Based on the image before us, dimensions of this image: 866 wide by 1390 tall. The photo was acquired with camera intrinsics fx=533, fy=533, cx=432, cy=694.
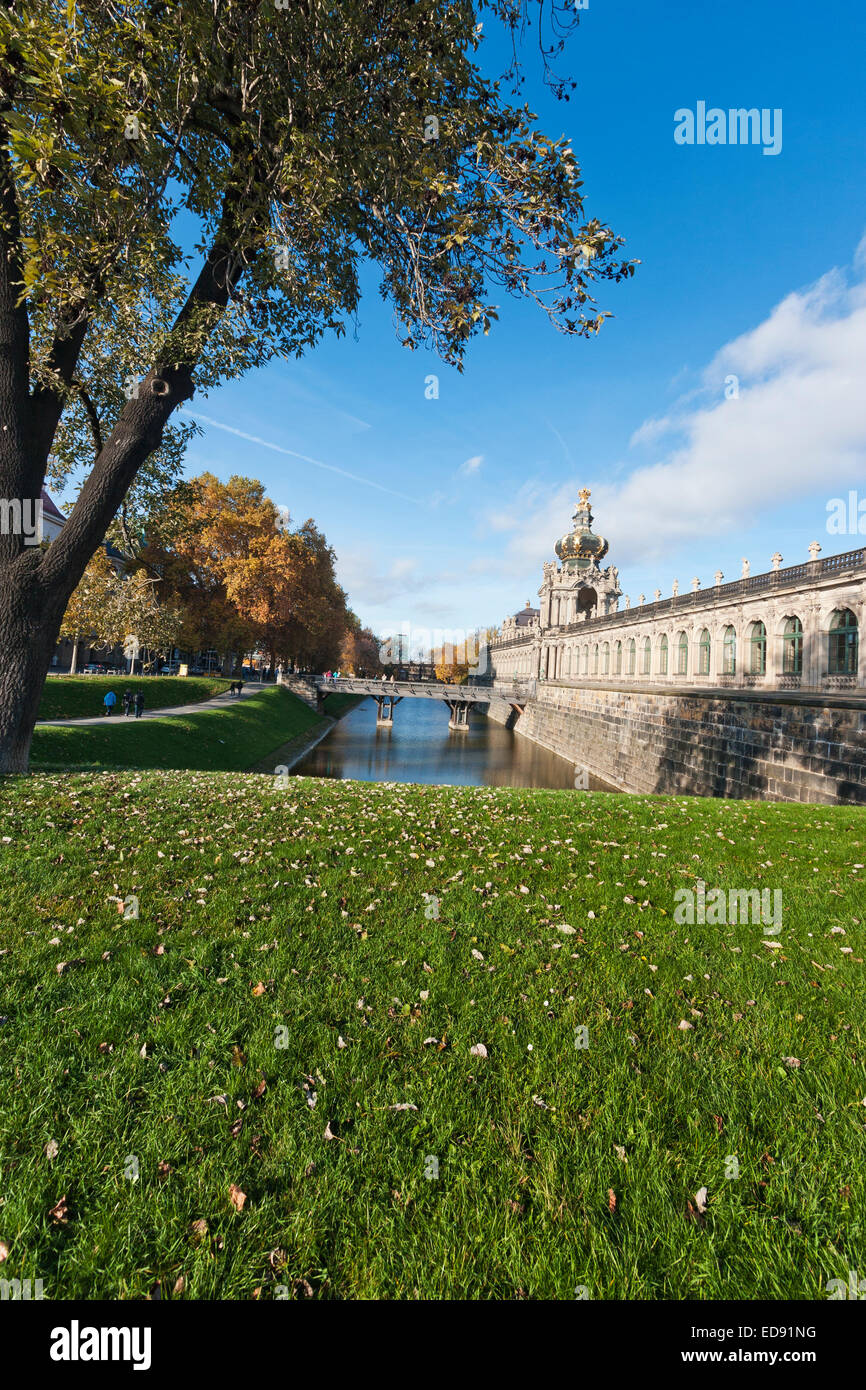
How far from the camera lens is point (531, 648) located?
247ft

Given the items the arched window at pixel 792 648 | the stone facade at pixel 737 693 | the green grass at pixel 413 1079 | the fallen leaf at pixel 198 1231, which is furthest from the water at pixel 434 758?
the fallen leaf at pixel 198 1231

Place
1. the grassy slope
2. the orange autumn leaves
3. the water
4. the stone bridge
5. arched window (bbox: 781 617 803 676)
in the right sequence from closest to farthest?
the grassy slope, arched window (bbox: 781 617 803 676), the water, the orange autumn leaves, the stone bridge

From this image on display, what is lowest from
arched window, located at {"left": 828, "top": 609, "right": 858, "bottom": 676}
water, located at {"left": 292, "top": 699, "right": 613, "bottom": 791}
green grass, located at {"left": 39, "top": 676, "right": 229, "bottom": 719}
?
water, located at {"left": 292, "top": 699, "right": 613, "bottom": 791}

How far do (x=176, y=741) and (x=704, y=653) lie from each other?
91.2ft

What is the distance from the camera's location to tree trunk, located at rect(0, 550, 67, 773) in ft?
27.7

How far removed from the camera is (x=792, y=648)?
2292cm

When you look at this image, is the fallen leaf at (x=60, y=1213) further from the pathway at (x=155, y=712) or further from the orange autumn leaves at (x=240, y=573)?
the orange autumn leaves at (x=240, y=573)

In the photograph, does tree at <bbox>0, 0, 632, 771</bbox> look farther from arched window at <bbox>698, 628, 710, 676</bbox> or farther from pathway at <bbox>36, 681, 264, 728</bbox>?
arched window at <bbox>698, 628, 710, 676</bbox>

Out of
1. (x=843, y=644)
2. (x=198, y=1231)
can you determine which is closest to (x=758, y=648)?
(x=843, y=644)

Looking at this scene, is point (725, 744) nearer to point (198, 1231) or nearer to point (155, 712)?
point (198, 1231)

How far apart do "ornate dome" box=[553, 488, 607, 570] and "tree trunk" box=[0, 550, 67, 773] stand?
71.9 m

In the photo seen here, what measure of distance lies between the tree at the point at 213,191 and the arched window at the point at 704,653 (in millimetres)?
26278

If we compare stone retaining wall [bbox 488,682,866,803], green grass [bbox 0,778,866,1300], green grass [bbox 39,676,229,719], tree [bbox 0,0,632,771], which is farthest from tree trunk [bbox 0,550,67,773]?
stone retaining wall [bbox 488,682,866,803]
